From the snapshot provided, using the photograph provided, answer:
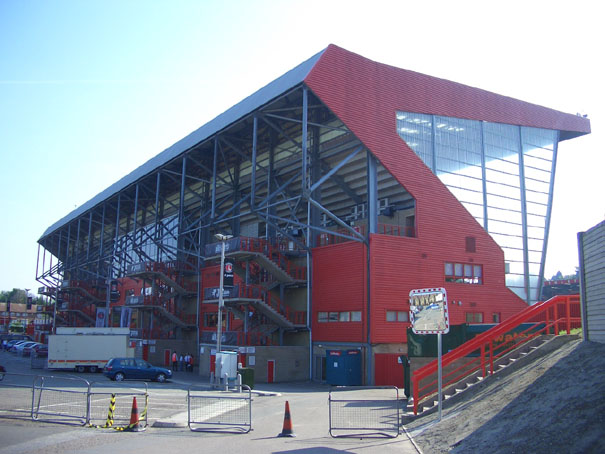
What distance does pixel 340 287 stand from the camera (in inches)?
1473

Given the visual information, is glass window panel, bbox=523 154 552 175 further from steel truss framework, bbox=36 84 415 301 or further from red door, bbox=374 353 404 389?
red door, bbox=374 353 404 389

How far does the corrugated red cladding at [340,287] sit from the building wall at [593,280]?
20287 mm

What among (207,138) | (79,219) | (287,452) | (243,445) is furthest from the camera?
(79,219)

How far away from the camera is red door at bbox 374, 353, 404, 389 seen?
3469 centimetres

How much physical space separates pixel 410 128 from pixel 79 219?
187 feet

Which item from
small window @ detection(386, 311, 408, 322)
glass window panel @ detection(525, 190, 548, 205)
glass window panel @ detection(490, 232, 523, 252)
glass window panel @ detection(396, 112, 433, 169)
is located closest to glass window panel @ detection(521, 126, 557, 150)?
glass window panel @ detection(525, 190, 548, 205)

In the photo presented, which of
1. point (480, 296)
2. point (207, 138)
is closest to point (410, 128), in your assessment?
point (480, 296)

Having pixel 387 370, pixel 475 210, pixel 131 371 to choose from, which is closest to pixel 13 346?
pixel 131 371

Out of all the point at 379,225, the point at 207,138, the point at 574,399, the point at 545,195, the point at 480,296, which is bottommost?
the point at 574,399

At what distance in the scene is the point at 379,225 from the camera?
131 feet

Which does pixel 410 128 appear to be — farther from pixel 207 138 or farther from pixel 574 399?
pixel 574 399

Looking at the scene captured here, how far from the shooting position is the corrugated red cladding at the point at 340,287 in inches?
1419

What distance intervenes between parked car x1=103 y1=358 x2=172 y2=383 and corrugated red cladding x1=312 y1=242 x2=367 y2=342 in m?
10.3

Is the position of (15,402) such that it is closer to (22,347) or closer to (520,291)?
(520,291)
